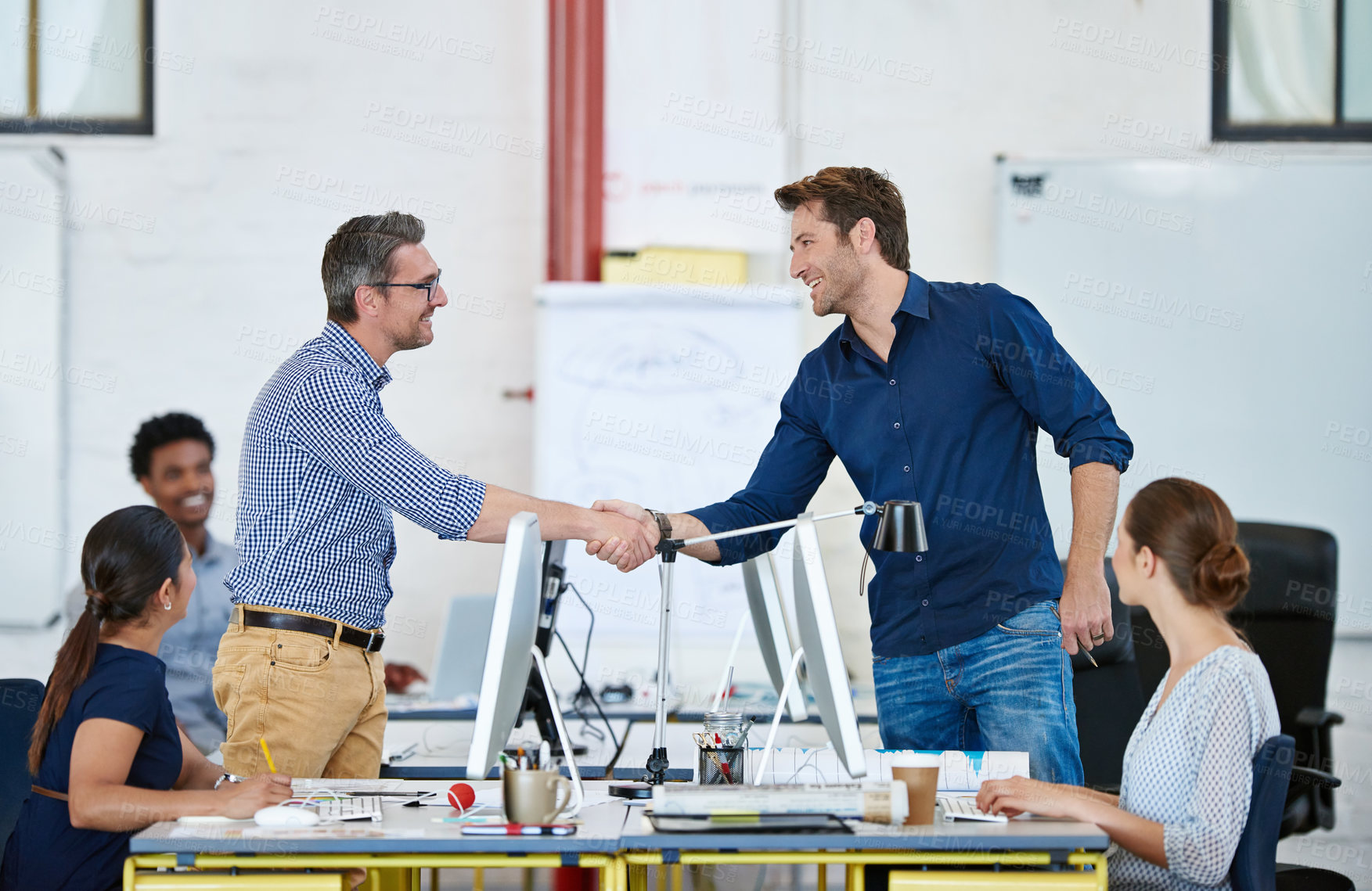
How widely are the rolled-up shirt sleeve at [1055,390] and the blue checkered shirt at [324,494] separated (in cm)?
102

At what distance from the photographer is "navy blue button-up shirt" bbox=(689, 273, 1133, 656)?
2.16 meters

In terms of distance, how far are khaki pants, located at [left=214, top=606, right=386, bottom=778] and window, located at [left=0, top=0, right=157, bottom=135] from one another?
10.3 feet

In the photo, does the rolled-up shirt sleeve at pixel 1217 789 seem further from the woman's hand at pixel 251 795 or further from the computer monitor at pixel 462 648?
the computer monitor at pixel 462 648

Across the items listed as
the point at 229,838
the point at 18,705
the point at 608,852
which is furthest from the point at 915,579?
the point at 18,705

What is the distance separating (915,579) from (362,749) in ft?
3.51

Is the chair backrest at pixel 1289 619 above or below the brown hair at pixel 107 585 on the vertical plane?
below

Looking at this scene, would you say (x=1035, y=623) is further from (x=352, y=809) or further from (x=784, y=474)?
(x=352, y=809)

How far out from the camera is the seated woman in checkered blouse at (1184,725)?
1651 mm

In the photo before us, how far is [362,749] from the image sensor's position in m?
2.20

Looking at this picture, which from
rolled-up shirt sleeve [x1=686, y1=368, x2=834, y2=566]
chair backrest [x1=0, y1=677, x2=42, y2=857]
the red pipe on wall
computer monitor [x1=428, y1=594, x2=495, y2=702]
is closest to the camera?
chair backrest [x1=0, y1=677, x2=42, y2=857]

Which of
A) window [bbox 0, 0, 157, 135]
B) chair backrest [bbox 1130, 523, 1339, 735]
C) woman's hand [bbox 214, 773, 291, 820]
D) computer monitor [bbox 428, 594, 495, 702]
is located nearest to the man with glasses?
woman's hand [bbox 214, 773, 291, 820]

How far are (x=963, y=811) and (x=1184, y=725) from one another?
340 mm

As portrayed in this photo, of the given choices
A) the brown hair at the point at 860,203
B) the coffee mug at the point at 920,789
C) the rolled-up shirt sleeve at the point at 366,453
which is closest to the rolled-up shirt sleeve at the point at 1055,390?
the brown hair at the point at 860,203

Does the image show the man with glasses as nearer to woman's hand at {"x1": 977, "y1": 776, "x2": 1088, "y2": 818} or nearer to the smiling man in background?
woman's hand at {"x1": 977, "y1": 776, "x2": 1088, "y2": 818}
